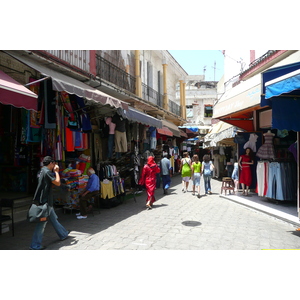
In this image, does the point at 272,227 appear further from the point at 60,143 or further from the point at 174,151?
the point at 174,151

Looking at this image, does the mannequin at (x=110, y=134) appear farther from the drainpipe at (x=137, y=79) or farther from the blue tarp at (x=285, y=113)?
the drainpipe at (x=137, y=79)

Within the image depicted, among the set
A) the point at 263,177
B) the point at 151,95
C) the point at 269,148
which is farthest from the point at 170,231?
the point at 151,95

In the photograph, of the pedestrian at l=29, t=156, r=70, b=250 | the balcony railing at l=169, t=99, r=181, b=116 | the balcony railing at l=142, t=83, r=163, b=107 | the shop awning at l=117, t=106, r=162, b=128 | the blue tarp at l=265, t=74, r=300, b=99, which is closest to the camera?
the pedestrian at l=29, t=156, r=70, b=250

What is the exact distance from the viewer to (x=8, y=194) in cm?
779

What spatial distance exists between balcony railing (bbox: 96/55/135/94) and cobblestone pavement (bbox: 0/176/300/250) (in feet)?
20.5

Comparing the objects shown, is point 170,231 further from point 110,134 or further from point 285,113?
point 110,134

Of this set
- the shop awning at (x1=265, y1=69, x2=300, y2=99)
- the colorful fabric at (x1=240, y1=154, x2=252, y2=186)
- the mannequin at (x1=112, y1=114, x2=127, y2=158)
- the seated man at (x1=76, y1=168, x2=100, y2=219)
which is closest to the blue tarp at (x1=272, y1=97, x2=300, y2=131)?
the shop awning at (x1=265, y1=69, x2=300, y2=99)

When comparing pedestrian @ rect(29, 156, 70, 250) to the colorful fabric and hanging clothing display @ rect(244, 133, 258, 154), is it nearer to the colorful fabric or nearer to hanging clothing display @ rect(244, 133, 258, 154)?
the colorful fabric

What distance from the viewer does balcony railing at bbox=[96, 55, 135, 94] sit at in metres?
11.1

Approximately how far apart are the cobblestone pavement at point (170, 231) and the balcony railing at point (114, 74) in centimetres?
625

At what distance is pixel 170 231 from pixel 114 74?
898cm

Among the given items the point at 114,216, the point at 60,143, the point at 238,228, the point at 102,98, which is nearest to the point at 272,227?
the point at 238,228

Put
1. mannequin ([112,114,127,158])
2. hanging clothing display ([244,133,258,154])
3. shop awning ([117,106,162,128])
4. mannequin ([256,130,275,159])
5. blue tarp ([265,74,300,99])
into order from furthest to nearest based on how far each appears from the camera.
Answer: hanging clothing display ([244,133,258,154])
mannequin ([112,114,127,158])
mannequin ([256,130,275,159])
shop awning ([117,106,162,128])
blue tarp ([265,74,300,99])
